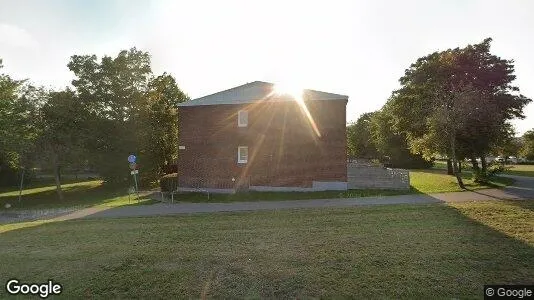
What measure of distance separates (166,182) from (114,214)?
9161mm

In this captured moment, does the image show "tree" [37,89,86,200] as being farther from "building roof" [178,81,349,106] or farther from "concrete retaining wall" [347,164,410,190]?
"concrete retaining wall" [347,164,410,190]

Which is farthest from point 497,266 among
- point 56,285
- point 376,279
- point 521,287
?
point 56,285

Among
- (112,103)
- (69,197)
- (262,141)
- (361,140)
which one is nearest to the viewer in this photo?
(262,141)

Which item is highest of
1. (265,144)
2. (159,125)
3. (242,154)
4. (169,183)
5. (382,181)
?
(159,125)

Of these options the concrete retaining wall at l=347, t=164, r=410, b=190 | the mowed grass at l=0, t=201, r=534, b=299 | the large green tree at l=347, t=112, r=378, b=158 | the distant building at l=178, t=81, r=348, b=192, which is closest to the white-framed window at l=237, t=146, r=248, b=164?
the distant building at l=178, t=81, r=348, b=192

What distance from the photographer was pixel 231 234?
38.2ft

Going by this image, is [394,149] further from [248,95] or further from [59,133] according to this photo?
[59,133]

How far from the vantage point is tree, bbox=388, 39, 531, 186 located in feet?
76.9

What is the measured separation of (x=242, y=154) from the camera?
26.7m

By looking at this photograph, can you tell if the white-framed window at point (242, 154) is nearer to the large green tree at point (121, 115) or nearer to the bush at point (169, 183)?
the bush at point (169, 183)

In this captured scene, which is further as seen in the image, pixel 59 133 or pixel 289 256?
pixel 59 133

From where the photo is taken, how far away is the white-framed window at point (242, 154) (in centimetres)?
2648

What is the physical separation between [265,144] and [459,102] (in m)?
12.9

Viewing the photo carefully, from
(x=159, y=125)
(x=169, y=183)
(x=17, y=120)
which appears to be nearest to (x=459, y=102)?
(x=169, y=183)
